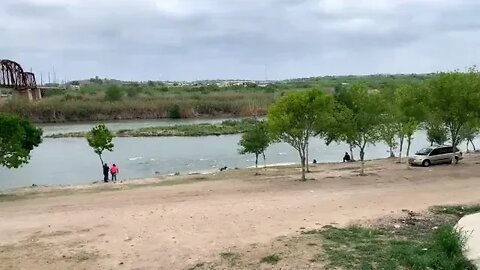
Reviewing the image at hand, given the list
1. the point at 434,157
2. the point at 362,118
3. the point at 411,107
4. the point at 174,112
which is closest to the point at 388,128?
the point at 362,118

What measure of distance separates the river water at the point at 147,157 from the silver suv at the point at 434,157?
1680 centimetres

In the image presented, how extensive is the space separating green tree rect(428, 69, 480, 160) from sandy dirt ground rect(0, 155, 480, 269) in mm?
3556

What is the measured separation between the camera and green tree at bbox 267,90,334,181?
108 ft

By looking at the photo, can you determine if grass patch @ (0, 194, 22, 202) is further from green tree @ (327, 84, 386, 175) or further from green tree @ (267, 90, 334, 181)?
green tree @ (327, 84, 386, 175)

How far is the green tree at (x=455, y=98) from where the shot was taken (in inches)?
1458

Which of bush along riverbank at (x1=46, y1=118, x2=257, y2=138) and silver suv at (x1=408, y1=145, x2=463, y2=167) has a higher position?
bush along riverbank at (x1=46, y1=118, x2=257, y2=138)

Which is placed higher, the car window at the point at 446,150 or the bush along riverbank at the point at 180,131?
the bush along riverbank at the point at 180,131

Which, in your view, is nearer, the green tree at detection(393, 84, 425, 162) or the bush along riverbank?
the green tree at detection(393, 84, 425, 162)

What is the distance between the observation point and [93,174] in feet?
166

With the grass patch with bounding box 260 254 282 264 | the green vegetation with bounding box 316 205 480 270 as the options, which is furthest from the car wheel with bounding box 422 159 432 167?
the grass patch with bounding box 260 254 282 264

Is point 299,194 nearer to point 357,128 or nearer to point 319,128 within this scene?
point 319,128

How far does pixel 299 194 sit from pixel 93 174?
92.9 ft

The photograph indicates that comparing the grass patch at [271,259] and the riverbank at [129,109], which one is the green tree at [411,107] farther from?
the riverbank at [129,109]

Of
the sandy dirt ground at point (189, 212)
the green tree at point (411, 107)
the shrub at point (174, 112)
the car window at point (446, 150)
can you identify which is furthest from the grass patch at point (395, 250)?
the shrub at point (174, 112)
